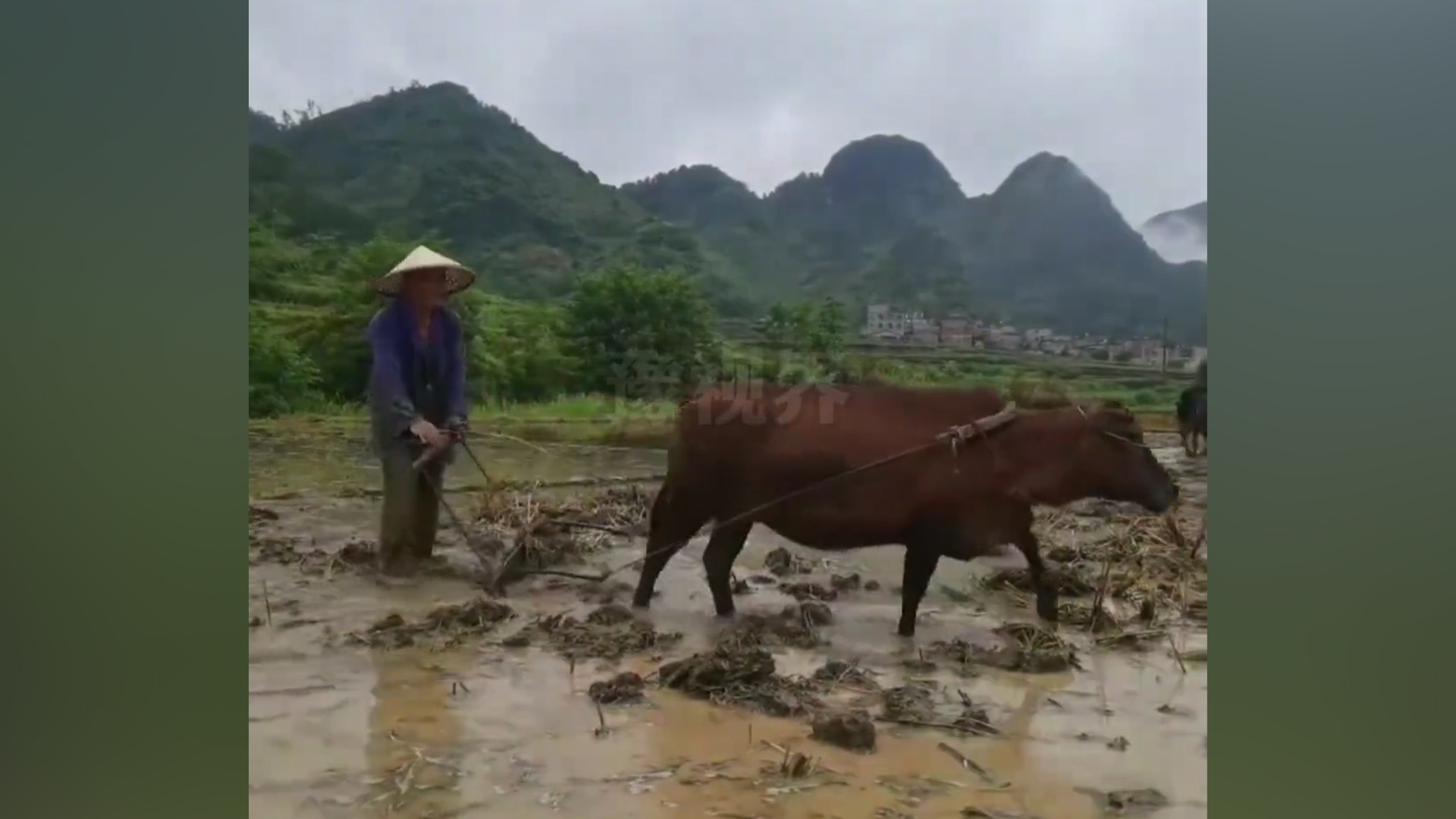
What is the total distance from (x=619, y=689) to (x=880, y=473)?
0.54 meters

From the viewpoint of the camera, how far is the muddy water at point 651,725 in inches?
55.6

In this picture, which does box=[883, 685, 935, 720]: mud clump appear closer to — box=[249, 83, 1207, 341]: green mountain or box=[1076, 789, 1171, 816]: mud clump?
box=[1076, 789, 1171, 816]: mud clump

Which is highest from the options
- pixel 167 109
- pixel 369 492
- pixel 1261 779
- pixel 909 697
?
pixel 167 109

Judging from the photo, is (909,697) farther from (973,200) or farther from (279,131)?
(279,131)

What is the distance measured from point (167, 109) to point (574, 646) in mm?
1080

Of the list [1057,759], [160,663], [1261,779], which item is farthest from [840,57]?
[160,663]

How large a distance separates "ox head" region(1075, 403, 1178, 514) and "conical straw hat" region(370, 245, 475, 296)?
1.04 m

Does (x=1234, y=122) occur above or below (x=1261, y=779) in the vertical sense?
above

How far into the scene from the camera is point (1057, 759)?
143 centimetres

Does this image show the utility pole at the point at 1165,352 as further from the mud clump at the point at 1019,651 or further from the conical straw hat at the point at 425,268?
the conical straw hat at the point at 425,268

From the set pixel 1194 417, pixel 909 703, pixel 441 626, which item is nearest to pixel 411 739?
pixel 441 626

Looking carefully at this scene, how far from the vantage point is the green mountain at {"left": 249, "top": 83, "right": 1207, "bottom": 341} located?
4.89 ft

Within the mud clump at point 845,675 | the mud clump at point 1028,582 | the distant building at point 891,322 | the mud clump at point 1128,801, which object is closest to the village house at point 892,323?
the distant building at point 891,322

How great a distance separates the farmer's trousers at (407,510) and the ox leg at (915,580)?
2.51 feet
